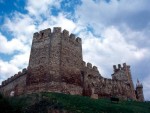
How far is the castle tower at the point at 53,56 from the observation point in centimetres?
2289

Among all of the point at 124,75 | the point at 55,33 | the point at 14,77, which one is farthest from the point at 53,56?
the point at 124,75

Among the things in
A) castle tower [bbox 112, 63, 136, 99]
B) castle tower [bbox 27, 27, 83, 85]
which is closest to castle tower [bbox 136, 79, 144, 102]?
castle tower [bbox 112, 63, 136, 99]

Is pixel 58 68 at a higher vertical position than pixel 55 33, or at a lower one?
lower

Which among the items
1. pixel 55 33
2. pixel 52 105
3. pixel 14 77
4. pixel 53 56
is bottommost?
pixel 52 105

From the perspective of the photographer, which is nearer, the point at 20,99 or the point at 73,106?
the point at 73,106

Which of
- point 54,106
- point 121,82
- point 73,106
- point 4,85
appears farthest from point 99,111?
point 4,85

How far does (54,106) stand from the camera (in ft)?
57.6

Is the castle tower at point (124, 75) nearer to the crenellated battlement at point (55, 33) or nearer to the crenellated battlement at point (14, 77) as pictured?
the crenellated battlement at point (55, 33)

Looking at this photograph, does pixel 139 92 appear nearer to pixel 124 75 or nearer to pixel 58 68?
pixel 124 75

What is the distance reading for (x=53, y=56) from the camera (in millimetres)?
23531

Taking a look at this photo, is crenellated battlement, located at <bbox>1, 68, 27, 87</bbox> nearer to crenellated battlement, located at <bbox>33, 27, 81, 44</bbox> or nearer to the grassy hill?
crenellated battlement, located at <bbox>33, 27, 81, 44</bbox>

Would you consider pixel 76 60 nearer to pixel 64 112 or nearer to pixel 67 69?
pixel 67 69

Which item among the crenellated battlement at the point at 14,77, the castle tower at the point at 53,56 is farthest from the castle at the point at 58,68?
the crenellated battlement at the point at 14,77

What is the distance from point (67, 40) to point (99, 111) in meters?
9.66
